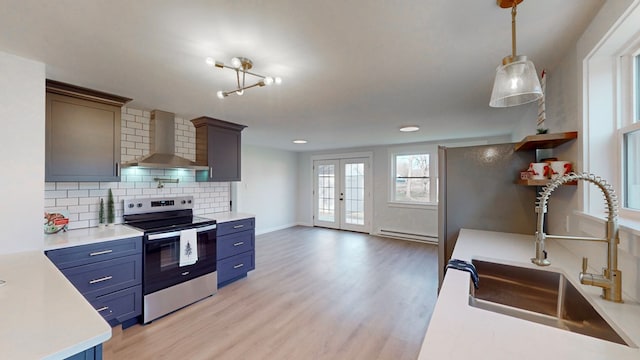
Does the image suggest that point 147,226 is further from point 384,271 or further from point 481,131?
point 481,131

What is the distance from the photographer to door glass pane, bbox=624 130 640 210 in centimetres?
118

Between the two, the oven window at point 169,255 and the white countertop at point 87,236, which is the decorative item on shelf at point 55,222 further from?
the oven window at point 169,255

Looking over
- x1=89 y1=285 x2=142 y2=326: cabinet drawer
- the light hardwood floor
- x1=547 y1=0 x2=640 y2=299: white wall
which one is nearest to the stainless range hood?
x1=89 y1=285 x2=142 y2=326: cabinet drawer

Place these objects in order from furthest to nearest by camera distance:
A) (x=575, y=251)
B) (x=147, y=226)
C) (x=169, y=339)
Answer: (x=147, y=226) → (x=169, y=339) → (x=575, y=251)

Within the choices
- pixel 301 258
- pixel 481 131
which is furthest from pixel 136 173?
pixel 481 131

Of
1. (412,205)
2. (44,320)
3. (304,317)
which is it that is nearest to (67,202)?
(44,320)

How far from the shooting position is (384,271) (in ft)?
12.1

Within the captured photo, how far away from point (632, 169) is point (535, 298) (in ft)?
2.58

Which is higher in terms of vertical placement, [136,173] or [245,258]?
[136,173]

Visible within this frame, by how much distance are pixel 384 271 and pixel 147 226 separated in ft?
9.99

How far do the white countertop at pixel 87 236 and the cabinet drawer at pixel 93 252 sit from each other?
0.11ft

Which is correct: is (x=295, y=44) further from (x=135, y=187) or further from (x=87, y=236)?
(x=135, y=187)

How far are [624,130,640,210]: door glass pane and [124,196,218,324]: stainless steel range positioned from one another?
128 inches

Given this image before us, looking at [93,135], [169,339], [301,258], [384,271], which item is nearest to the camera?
[169,339]
